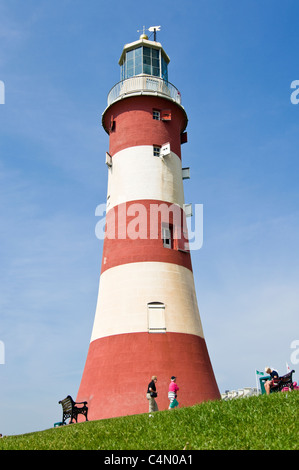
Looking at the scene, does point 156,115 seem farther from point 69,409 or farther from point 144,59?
point 69,409

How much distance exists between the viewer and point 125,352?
20750 mm

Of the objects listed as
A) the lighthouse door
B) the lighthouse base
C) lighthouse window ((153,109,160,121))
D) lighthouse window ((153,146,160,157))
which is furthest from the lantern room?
the lighthouse base

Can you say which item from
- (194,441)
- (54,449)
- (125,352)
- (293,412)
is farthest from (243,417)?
(125,352)

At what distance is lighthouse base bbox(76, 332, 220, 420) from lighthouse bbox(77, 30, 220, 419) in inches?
1.7

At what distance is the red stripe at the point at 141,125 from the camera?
25219 millimetres

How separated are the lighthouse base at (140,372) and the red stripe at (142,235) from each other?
151 inches

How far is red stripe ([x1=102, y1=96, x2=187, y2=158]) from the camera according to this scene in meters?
25.2

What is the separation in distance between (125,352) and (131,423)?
9506 millimetres

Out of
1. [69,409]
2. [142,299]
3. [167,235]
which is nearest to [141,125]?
[167,235]

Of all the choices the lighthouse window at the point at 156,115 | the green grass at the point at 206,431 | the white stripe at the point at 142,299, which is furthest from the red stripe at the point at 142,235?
the green grass at the point at 206,431

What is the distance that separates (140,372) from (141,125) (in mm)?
13062

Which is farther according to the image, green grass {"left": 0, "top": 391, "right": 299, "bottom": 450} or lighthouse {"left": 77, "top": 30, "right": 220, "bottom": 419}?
lighthouse {"left": 77, "top": 30, "right": 220, "bottom": 419}

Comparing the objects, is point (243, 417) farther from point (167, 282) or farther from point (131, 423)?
point (167, 282)

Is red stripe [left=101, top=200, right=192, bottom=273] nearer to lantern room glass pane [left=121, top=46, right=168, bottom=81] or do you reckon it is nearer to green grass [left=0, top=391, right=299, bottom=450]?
lantern room glass pane [left=121, top=46, right=168, bottom=81]
